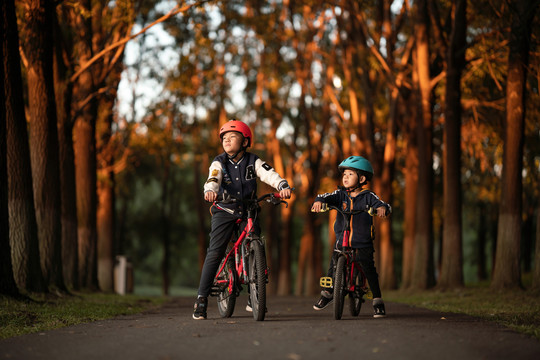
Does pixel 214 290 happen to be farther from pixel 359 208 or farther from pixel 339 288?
pixel 359 208

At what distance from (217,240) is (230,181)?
653 millimetres

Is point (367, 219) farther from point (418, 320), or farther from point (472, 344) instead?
point (472, 344)

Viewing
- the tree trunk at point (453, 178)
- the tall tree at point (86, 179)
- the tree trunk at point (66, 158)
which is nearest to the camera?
the tree trunk at point (66, 158)

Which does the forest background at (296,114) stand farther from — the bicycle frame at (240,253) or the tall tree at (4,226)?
the bicycle frame at (240,253)

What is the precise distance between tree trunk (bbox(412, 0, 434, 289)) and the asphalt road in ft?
38.8

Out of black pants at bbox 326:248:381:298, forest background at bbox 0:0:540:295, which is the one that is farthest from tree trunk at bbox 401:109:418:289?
black pants at bbox 326:248:381:298

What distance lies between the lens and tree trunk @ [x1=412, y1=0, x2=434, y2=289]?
794 inches

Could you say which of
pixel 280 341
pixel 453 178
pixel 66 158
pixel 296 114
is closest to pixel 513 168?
pixel 453 178

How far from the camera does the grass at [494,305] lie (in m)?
8.49

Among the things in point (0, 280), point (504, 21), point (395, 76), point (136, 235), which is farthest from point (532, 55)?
point (136, 235)

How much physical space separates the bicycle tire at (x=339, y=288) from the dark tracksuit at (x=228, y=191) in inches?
37.0

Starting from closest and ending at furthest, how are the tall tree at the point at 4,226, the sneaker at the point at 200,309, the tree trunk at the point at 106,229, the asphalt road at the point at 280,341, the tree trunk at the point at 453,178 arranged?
the asphalt road at the point at 280,341, the sneaker at the point at 200,309, the tall tree at the point at 4,226, the tree trunk at the point at 453,178, the tree trunk at the point at 106,229

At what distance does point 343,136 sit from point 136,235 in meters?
25.4

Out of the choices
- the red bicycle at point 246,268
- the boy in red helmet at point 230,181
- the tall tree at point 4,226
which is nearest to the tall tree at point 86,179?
the tall tree at point 4,226
